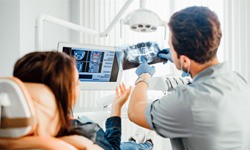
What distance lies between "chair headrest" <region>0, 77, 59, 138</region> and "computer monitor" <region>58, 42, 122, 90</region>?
2.86 feet

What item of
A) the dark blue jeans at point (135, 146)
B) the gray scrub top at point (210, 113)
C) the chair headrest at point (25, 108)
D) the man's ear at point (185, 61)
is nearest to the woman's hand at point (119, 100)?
the gray scrub top at point (210, 113)

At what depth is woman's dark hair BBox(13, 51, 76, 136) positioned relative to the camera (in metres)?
0.87

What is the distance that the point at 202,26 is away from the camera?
1174mm

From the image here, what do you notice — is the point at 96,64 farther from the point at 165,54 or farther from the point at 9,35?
the point at 9,35

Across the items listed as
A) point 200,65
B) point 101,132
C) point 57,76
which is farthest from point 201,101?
point 57,76

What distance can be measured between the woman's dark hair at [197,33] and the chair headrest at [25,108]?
588 millimetres

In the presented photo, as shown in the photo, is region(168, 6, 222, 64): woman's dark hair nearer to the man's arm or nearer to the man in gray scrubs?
the man in gray scrubs

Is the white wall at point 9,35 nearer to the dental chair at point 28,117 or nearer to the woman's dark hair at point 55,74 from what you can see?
the woman's dark hair at point 55,74

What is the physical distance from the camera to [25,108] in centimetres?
75

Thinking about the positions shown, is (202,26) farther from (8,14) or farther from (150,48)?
(8,14)

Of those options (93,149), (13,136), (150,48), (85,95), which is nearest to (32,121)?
(13,136)

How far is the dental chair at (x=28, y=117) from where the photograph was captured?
2.48 feet

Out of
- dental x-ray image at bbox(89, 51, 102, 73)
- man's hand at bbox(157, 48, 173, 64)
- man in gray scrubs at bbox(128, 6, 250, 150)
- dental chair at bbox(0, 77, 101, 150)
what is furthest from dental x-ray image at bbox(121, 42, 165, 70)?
dental chair at bbox(0, 77, 101, 150)

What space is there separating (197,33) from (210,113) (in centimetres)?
29
